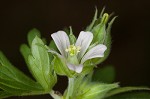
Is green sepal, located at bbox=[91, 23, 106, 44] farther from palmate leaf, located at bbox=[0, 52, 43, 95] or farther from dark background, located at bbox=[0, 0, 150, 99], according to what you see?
dark background, located at bbox=[0, 0, 150, 99]

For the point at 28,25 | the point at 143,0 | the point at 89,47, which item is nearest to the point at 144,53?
the point at 143,0

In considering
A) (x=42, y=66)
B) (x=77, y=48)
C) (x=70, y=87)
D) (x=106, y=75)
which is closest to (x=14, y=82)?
(x=42, y=66)

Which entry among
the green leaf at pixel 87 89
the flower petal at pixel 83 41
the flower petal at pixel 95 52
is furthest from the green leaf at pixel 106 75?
the flower petal at pixel 95 52

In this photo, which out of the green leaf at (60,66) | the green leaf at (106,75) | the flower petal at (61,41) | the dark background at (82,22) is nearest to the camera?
the green leaf at (60,66)

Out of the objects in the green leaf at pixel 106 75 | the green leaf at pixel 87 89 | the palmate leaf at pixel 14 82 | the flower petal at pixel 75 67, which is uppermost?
the flower petal at pixel 75 67

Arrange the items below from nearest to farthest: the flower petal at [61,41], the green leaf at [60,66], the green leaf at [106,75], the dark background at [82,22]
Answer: the green leaf at [60,66]
the flower petal at [61,41]
the green leaf at [106,75]
the dark background at [82,22]

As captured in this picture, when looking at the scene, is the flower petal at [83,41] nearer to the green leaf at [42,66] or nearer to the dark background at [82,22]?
the green leaf at [42,66]

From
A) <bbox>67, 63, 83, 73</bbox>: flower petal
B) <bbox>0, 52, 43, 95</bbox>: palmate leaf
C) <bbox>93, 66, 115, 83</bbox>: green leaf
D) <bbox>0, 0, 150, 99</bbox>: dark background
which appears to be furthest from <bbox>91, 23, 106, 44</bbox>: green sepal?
<bbox>0, 0, 150, 99</bbox>: dark background

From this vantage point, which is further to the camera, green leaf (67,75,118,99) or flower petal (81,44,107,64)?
green leaf (67,75,118,99)
